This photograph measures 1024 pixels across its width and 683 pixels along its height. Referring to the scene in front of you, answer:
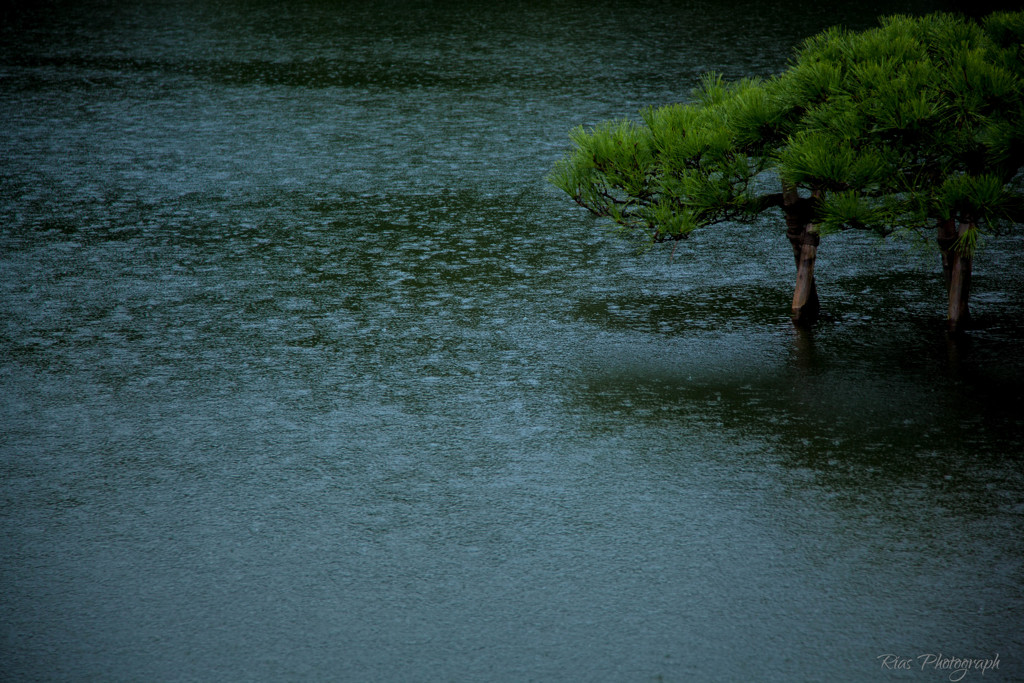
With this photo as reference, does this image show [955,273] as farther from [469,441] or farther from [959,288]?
[469,441]

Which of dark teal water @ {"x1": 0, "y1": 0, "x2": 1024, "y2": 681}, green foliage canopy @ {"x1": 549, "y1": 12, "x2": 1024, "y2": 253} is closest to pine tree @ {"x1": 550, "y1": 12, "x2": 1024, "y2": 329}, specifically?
green foliage canopy @ {"x1": 549, "y1": 12, "x2": 1024, "y2": 253}

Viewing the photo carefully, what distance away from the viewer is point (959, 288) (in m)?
2.30

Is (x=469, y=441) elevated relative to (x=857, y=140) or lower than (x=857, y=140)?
lower

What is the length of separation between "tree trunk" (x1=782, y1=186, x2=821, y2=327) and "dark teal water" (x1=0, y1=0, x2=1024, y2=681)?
8 cm

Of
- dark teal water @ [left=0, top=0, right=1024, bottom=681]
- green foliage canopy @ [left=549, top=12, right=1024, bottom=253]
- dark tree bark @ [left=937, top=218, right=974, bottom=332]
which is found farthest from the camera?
dark tree bark @ [left=937, top=218, right=974, bottom=332]

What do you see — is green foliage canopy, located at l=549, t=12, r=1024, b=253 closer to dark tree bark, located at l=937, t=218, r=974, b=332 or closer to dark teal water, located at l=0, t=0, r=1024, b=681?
dark tree bark, located at l=937, t=218, r=974, b=332

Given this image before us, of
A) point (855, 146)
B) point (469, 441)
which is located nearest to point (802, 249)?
point (855, 146)

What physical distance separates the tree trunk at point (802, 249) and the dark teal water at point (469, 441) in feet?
0.26

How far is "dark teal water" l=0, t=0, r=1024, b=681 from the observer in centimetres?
140

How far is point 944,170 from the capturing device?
2.10 meters

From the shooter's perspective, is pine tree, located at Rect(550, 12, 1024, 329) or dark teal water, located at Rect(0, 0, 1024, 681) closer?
dark teal water, located at Rect(0, 0, 1024, 681)

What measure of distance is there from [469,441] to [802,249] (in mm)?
959

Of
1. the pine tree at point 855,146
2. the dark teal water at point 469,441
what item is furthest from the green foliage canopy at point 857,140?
the dark teal water at point 469,441

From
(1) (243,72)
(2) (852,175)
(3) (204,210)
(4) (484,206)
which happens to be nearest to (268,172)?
(3) (204,210)
